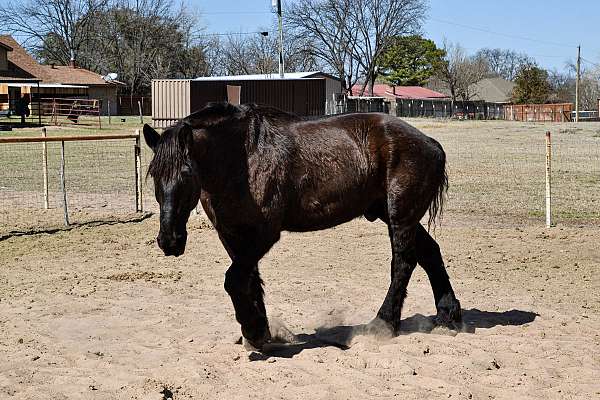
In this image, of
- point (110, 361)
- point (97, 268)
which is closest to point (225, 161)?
point (110, 361)

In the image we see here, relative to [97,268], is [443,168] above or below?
above

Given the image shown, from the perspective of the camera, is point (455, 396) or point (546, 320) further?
point (546, 320)

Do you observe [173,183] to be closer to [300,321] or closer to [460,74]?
[300,321]

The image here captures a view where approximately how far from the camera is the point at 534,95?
3221 inches

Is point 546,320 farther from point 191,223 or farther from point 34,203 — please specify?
point 34,203

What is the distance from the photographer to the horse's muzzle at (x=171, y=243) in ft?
16.2

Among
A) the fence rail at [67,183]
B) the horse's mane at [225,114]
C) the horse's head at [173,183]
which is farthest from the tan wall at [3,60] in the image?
the horse's head at [173,183]

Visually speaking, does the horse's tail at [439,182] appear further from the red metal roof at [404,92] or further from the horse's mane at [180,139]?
the red metal roof at [404,92]

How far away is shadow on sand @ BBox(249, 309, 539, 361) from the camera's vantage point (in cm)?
575

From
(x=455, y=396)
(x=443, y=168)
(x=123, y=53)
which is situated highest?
(x=123, y=53)

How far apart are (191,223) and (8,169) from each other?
32.8ft

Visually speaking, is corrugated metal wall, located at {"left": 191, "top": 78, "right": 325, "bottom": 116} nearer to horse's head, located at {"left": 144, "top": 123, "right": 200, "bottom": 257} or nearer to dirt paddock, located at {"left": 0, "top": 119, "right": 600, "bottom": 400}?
dirt paddock, located at {"left": 0, "top": 119, "right": 600, "bottom": 400}

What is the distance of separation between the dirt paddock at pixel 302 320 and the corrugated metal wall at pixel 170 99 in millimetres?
27817

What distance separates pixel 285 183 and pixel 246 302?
92 cm
